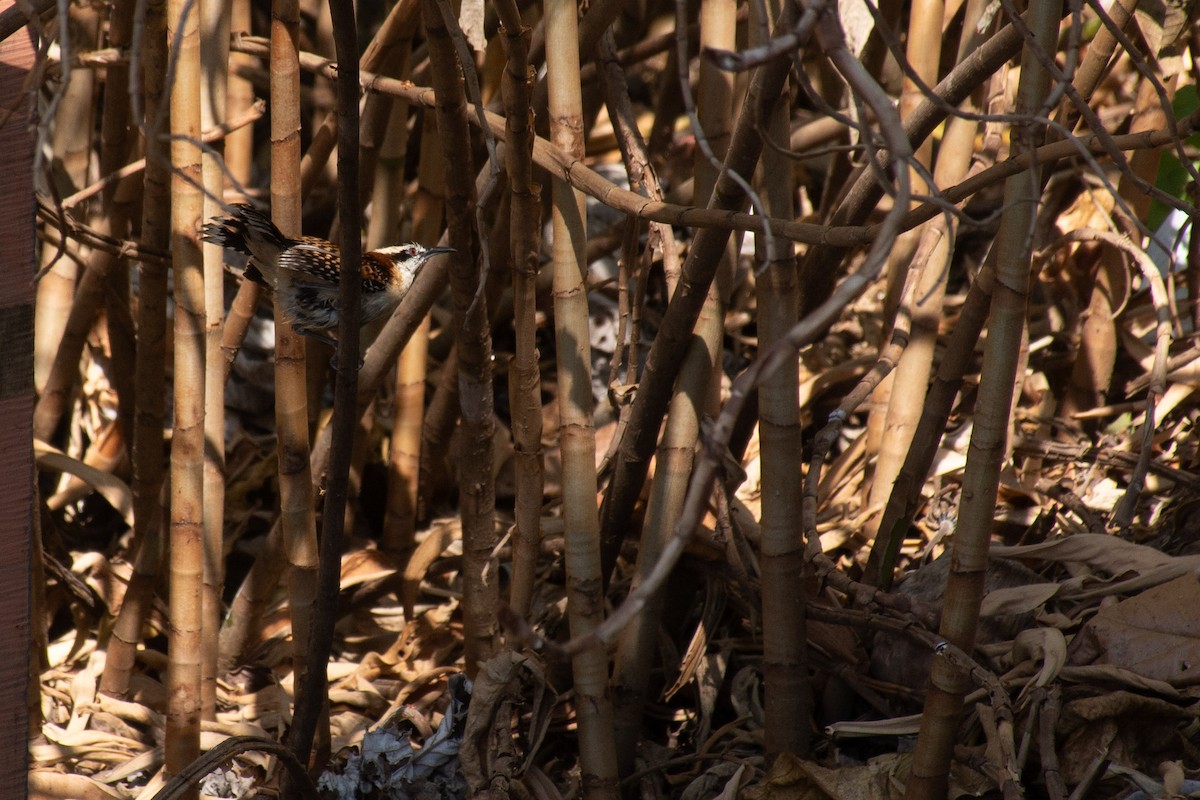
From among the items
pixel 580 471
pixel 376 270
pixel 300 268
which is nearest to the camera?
pixel 580 471

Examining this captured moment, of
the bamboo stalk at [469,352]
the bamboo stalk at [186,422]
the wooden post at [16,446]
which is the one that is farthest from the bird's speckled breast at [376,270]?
the wooden post at [16,446]

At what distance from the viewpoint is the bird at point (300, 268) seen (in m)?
1.64

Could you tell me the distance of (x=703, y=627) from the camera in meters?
1.82

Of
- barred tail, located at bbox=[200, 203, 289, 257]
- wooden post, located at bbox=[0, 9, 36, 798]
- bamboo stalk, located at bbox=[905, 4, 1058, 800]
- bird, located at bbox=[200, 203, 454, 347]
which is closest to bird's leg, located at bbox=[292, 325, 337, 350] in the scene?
bird, located at bbox=[200, 203, 454, 347]

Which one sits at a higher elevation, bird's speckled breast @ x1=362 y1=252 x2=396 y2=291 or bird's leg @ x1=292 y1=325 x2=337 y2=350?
bird's speckled breast @ x1=362 y1=252 x2=396 y2=291

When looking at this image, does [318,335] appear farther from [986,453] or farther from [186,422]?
[986,453]

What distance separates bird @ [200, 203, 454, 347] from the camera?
1.64 meters

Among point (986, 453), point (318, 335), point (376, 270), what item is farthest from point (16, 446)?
point (986, 453)

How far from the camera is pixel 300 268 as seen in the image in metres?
1.77

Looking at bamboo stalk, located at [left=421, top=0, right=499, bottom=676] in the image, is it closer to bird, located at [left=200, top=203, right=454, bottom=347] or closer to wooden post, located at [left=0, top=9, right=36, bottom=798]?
bird, located at [left=200, top=203, right=454, bottom=347]

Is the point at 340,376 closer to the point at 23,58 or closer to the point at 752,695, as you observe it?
the point at 23,58

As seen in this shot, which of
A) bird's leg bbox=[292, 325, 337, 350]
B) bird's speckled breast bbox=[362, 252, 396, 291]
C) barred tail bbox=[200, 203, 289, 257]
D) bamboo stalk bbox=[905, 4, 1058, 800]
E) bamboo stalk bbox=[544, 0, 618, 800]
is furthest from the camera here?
bird's speckled breast bbox=[362, 252, 396, 291]

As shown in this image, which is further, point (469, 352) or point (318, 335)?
point (318, 335)

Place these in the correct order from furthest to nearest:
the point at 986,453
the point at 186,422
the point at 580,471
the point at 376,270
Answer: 1. the point at 376,270
2. the point at 186,422
3. the point at 580,471
4. the point at 986,453
